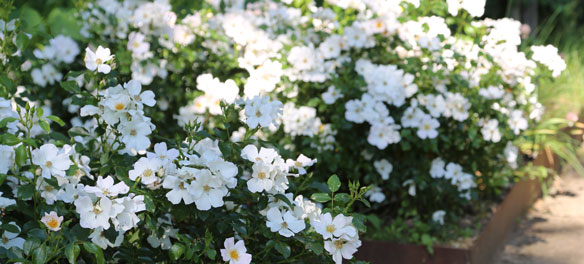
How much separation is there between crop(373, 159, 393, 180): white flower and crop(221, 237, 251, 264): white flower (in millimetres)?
1466

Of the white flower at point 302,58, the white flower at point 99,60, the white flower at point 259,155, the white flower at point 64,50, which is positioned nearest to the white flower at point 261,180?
the white flower at point 259,155

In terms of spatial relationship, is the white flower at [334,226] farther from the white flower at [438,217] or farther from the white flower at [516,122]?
the white flower at [516,122]

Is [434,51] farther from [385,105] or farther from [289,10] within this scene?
[289,10]

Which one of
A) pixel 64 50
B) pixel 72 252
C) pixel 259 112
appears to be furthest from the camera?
pixel 64 50

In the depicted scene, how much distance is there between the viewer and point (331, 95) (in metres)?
2.98

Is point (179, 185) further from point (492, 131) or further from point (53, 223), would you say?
point (492, 131)

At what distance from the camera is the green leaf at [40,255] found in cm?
151

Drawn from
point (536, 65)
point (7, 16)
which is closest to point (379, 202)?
point (536, 65)

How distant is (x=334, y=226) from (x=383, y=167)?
1445mm

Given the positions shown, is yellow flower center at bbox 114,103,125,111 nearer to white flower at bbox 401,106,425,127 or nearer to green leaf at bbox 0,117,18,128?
green leaf at bbox 0,117,18,128

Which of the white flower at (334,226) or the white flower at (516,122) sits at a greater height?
the white flower at (516,122)

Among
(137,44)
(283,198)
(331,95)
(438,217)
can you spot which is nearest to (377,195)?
(438,217)

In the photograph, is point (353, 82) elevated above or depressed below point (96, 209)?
above

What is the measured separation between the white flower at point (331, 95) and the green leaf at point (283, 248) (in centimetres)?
134
